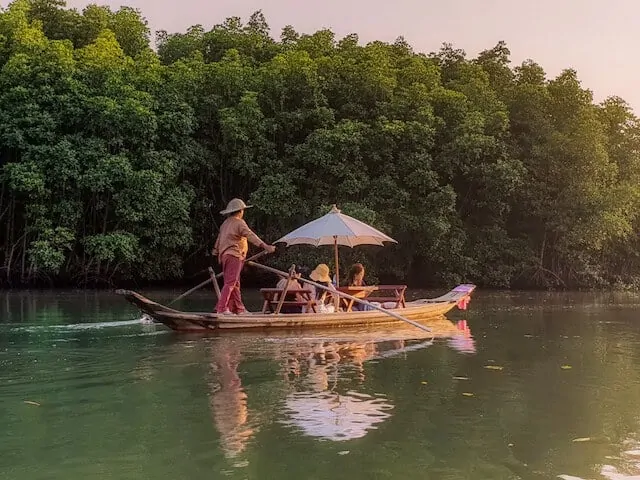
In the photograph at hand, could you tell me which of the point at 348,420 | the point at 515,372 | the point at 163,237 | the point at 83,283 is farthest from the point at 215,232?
the point at 348,420

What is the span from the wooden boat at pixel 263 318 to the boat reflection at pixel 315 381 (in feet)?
0.89

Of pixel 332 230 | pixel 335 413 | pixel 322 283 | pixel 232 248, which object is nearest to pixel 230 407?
pixel 335 413

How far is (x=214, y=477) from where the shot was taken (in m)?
4.09

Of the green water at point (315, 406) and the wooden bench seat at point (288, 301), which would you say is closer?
the green water at point (315, 406)

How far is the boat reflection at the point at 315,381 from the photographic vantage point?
523 cm

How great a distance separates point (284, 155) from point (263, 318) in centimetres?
1494

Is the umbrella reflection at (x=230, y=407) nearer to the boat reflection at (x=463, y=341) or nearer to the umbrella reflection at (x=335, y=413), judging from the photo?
the umbrella reflection at (x=335, y=413)

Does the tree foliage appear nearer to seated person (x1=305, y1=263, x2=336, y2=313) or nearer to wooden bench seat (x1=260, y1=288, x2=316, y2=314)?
seated person (x1=305, y1=263, x2=336, y2=313)

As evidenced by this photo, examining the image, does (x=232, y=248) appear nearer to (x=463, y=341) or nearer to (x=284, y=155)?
(x=463, y=341)

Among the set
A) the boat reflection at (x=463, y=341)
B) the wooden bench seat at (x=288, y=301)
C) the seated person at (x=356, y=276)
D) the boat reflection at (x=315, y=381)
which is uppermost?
the seated person at (x=356, y=276)

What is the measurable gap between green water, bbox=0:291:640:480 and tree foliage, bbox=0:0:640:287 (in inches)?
484

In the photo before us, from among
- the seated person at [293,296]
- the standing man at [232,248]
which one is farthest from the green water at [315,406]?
the seated person at [293,296]

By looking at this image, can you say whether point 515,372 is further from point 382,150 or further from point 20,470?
point 382,150

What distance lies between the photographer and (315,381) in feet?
22.9
